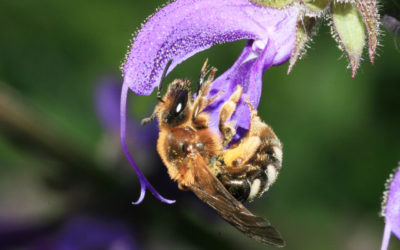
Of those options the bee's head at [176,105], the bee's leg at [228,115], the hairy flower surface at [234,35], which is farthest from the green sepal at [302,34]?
the bee's head at [176,105]

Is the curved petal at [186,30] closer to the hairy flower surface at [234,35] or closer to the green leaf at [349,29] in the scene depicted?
the hairy flower surface at [234,35]

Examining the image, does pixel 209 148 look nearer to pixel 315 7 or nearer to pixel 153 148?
pixel 315 7

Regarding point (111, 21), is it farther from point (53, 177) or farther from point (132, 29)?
point (53, 177)

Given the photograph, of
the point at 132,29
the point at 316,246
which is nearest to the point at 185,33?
the point at 316,246

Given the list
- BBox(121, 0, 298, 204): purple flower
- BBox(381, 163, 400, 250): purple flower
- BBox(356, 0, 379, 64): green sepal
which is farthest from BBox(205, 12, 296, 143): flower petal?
BBox(381, 163, 400, 250): purple flower

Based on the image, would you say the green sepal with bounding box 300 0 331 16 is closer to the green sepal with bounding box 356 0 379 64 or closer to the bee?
the green sepal with bounding box 356 0 379 64

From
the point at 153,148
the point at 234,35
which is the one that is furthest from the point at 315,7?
the point at 153,148
